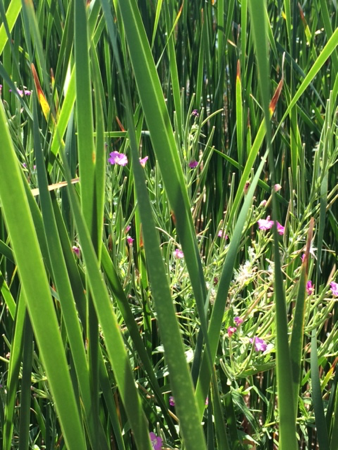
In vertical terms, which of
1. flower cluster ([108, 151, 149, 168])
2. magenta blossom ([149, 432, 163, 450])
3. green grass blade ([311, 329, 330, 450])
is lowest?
magenta blossom ([149, 432, 163, 450])

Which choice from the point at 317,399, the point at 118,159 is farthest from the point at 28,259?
the point at 118,159

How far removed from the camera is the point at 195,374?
1.85ft

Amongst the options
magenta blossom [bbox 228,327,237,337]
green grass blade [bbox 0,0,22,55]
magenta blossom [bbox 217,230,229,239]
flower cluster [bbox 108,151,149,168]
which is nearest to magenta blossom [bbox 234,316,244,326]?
magenta blossom [bbox 228,327,237,337]

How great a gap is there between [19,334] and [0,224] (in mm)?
329

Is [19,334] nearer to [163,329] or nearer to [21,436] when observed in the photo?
[21,436]

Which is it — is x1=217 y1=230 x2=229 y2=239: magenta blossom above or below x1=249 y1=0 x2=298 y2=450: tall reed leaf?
below

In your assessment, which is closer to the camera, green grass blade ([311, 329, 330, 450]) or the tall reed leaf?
the tall reed leaf

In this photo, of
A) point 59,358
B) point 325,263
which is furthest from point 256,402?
point 59,358

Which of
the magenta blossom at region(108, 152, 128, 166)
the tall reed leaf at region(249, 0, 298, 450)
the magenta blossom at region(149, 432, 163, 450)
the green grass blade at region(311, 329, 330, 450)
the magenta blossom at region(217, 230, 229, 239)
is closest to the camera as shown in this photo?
the tall reed leaf at region(249, 0, 298, 450)

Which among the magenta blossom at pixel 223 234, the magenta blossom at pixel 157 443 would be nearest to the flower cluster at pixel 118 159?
the magenta blossom at pixel 223 234

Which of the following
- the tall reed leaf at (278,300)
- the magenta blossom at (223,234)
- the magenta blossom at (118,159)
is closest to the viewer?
the tall reed leaf at (278,300)

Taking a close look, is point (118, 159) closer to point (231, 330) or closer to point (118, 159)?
point (118, 159)

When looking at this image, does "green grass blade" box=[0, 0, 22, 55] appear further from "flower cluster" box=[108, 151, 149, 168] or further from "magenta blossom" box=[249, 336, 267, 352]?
"magenta blossom" box=[249, 336, 267, 352]

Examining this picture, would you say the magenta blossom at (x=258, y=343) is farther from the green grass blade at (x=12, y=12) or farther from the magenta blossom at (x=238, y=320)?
the green grass blade at (x=12, y=12)
